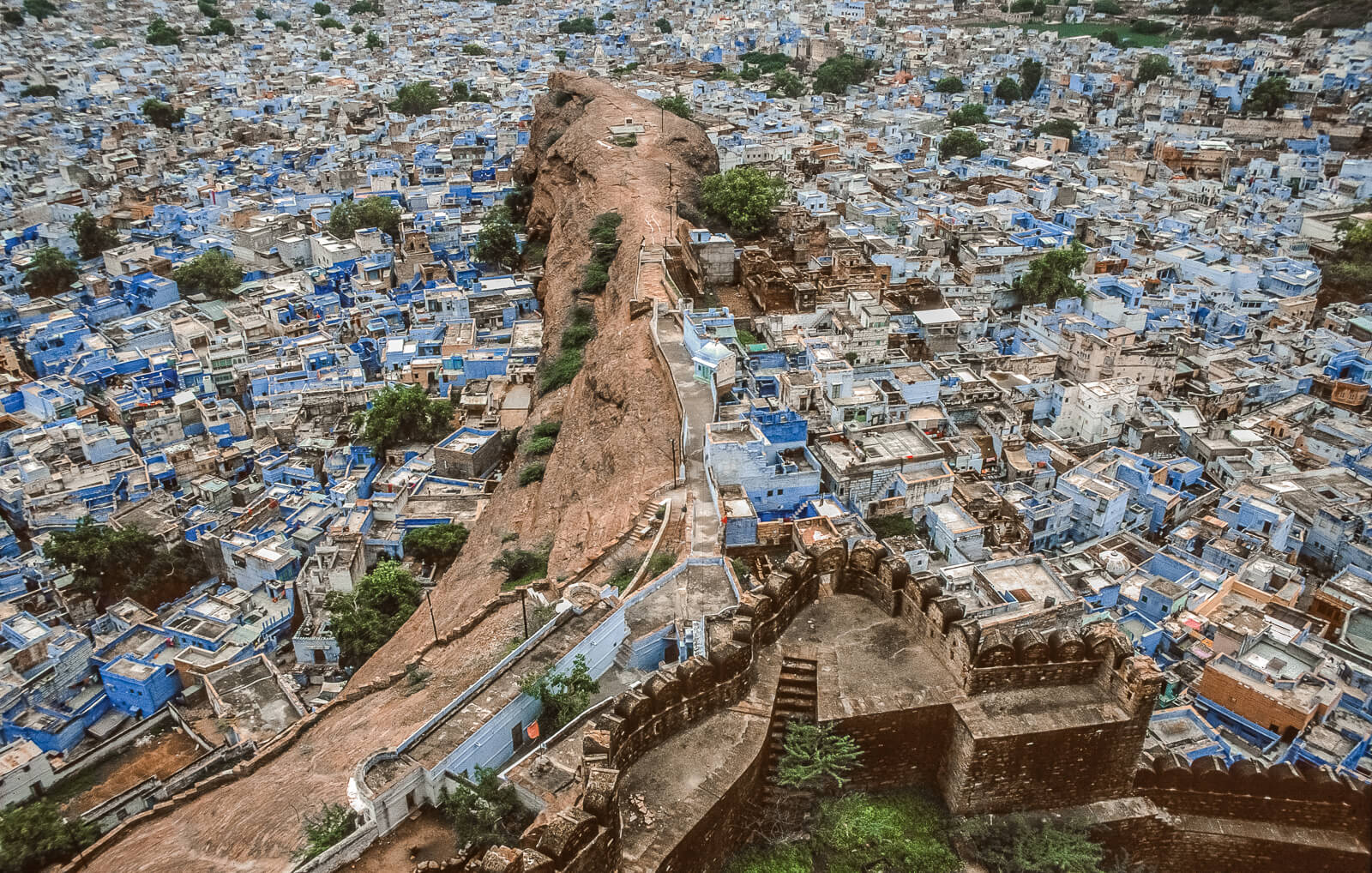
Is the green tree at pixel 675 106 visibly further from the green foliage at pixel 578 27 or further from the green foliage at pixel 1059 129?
the green foliage at pixel 578 27

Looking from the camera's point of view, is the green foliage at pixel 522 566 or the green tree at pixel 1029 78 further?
the green tree at pixel 1029 78

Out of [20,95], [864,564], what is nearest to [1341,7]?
[864,564]

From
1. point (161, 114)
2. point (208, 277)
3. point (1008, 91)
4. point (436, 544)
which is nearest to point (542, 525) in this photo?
point (436, 544)

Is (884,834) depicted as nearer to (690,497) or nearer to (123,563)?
(690,497)

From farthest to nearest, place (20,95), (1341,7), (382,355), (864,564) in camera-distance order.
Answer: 1. (1341,7)
2. (20,95)
3. (382,355)
4. (864,564)

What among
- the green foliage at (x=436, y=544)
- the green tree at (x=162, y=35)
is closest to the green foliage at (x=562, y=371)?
the green foliage at (x=436, y=544)

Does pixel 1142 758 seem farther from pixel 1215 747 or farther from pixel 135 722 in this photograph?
pixel 135 722
